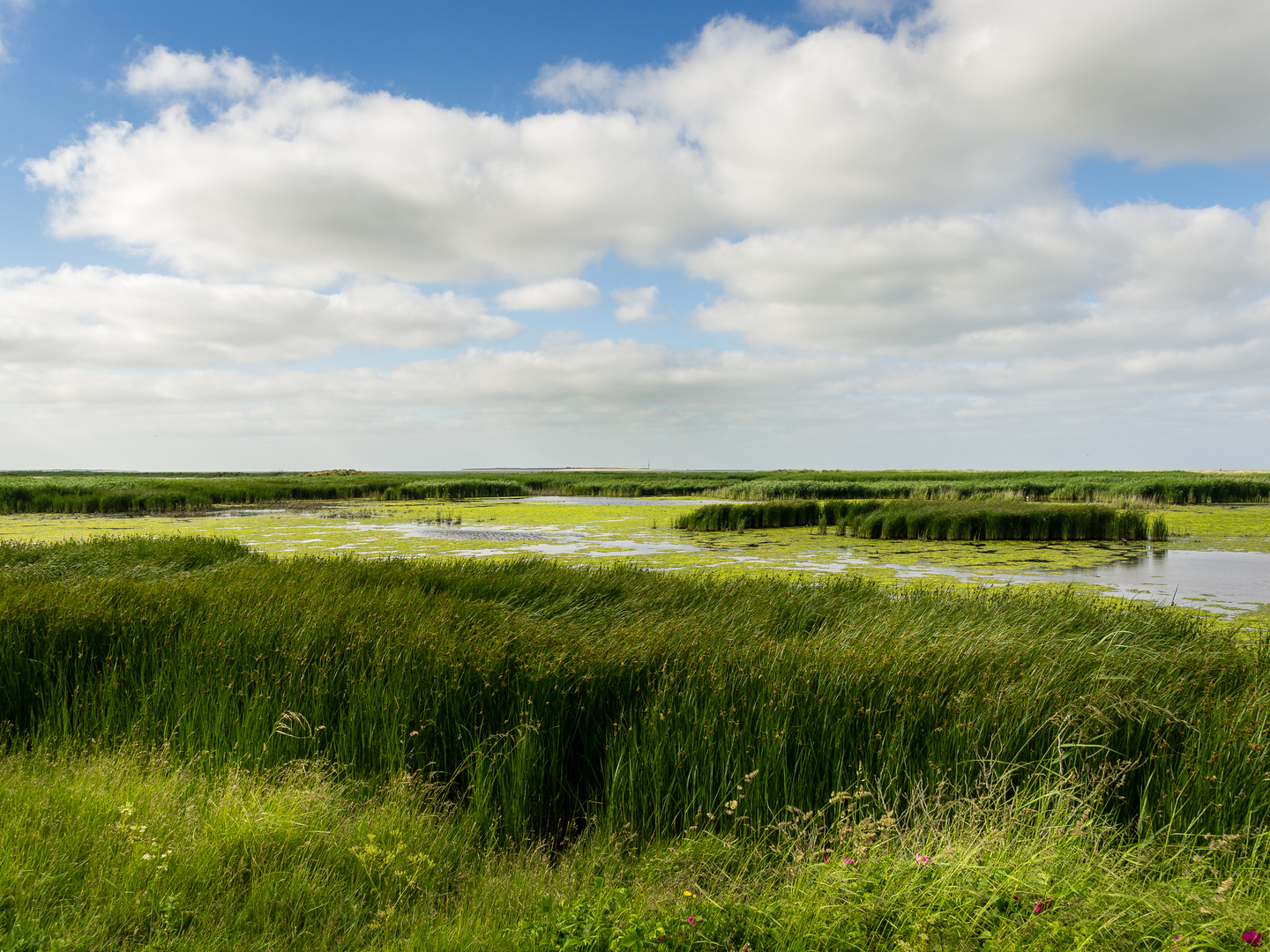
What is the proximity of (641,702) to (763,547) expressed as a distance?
13.9 m

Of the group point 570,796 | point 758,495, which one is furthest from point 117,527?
point 758,495

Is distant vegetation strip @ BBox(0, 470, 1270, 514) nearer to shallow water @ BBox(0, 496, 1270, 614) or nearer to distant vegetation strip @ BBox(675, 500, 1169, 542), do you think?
shallow water @ BBox(0, 496, 1270, 614)

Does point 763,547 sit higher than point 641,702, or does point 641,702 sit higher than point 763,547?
point 641,702

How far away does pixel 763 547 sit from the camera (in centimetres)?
1823

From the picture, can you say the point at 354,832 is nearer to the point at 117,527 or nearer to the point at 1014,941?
the point at 1014,941

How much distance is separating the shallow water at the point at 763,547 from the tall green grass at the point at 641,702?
6.56 metres

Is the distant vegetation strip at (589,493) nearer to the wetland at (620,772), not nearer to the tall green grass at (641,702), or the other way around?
the tall green grass at (641,702)

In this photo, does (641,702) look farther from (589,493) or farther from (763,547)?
(589,493)

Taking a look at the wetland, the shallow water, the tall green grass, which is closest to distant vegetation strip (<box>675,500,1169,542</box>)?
the shallow water

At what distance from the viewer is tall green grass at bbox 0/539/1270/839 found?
13.1 ft

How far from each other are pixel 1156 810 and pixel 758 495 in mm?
36805

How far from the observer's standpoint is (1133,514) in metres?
21.3

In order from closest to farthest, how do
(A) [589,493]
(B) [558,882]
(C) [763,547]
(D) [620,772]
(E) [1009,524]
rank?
(B) [558,882] < (D) [620,772] < (C) [763,547] < (E) [1009,524] < (A) [589,493]

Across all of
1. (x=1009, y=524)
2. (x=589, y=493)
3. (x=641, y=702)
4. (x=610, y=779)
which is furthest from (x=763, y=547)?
(x=589, y=493)
